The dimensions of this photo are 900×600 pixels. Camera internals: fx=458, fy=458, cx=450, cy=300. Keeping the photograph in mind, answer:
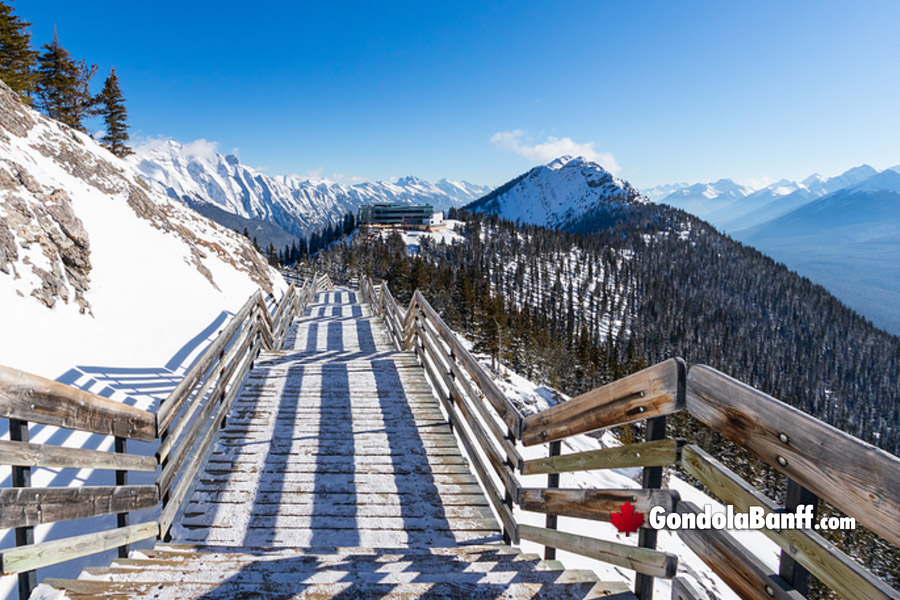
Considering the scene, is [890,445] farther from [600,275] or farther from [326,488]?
[326,488]

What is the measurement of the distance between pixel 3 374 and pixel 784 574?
3.57m

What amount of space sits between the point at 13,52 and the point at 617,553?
41.6m

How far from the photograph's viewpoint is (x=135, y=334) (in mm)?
10062

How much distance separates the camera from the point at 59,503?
2.52 metres

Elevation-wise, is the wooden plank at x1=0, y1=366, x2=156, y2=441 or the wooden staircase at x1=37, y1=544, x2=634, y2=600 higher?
→ the wooden plank at x1=0, y1=366, x2=156, y2=441

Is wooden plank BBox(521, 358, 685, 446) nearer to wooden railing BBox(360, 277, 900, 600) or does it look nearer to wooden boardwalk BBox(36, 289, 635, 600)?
wooden railing BBox(360, 277, 900, 600)


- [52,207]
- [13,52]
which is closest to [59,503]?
[52,207]

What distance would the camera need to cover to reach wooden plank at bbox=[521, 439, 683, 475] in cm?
229

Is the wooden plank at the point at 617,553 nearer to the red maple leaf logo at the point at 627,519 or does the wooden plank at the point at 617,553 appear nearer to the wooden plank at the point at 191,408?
the red maple leaf logo at the point at 627,519

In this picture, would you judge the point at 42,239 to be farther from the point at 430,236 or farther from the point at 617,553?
the point at 430,236

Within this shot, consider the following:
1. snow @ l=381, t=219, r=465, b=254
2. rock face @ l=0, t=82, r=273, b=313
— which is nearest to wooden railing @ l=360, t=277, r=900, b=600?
rock face @ l=0, t=82, r=273, b=313

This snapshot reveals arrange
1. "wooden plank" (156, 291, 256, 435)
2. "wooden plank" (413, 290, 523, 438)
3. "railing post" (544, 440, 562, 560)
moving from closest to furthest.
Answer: "railing post" (544, 440, 562, 560) → "wooden plank" (156, 291, 256, 435) → "wooden plank" (413, 290, 523, 438)

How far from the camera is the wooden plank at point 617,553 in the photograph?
2379 millimetres

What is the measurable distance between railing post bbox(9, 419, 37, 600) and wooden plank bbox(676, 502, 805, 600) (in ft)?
11.0
